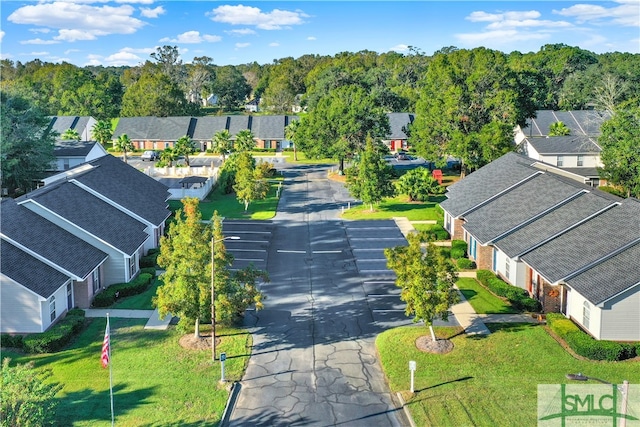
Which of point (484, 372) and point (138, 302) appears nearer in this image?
point (484, 372)

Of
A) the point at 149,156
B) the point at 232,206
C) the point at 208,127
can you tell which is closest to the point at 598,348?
the point at 232,206

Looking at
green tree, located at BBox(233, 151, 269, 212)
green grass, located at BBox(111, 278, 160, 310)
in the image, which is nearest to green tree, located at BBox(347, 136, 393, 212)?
green tree, located at BBox(233, 151, 269, 212)

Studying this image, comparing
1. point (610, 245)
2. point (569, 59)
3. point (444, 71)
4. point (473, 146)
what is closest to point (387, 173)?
point (473, 146)

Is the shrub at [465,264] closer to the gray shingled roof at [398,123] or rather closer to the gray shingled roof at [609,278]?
the gray shingled roof at [609,278]

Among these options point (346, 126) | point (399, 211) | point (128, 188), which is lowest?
point (399, 211)

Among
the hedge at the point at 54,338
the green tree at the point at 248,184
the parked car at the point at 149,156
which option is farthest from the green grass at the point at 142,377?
the parked car at the point at 149,156

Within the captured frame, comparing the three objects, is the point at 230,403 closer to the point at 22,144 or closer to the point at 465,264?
the point at 465,264

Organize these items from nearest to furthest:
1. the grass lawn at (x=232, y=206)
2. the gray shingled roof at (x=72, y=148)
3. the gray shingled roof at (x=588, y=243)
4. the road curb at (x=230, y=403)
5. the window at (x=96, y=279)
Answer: the road curb at (x=230, y=403), the gray shingled roof at (x=588, y=243), the window at (x=96, y=279), the grass lawn at (x=232, y=206), the gray shingled roof at (x=72, y=148)
